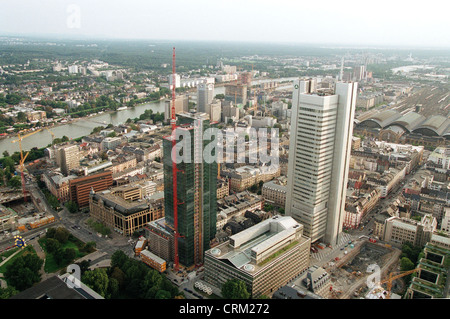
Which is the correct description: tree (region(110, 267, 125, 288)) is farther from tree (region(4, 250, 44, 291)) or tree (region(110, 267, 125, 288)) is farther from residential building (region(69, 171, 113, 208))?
residential building (region(69, 171, 113, 208))

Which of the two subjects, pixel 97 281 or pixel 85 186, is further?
pixel 85 186

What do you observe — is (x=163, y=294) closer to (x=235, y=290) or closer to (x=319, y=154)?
(x=235, y=290)

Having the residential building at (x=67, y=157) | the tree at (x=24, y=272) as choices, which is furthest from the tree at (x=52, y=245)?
the residential building at (x=67, y=157)

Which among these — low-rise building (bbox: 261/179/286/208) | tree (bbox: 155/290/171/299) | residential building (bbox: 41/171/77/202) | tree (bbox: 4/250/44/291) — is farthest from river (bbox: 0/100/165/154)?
tree (bbox: 155/290/171/299)

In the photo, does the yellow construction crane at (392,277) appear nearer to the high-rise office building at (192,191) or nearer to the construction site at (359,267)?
the construction site at (359,267)

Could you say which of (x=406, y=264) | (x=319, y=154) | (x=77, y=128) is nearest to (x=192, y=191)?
(x=319, y=154)

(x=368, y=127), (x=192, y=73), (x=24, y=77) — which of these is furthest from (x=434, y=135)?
(x=24, y=77)

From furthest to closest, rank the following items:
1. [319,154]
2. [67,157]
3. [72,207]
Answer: [67,157]
[72,207]
[319,154]
